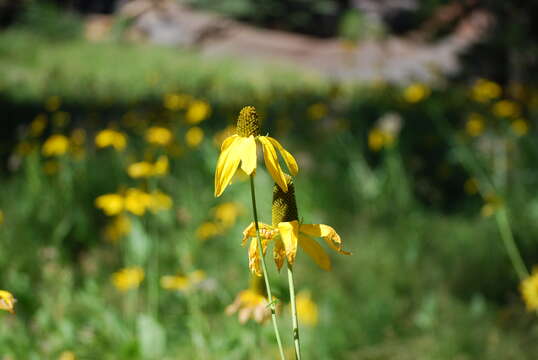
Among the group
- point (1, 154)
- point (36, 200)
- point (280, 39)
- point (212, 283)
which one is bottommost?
point (212, 283)

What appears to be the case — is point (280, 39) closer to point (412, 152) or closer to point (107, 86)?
point (107, 86)

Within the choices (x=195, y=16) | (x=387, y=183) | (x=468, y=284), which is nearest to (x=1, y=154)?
(x=387, y=183)

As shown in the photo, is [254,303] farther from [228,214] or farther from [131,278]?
[228,214]

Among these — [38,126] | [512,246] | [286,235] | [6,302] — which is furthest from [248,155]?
[38,126]

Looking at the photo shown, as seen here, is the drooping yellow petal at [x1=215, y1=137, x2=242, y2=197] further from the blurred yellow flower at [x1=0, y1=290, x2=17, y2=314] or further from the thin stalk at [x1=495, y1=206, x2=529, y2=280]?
the thin stalk at [x1=495, y1=206, x2=529, y2=280]

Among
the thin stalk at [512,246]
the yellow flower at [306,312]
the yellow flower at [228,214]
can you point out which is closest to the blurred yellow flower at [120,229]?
the yellow flower at [228,214]
